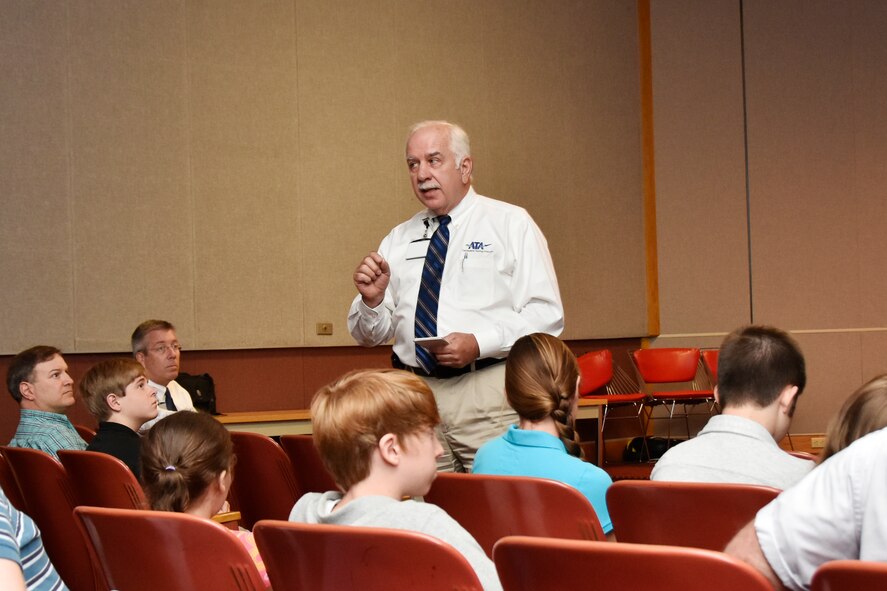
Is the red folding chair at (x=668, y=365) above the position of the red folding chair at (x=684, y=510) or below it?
below

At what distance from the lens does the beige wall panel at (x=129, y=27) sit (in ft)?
19.3

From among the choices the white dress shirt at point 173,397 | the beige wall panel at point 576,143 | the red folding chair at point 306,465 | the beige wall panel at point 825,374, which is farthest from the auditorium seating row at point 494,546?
the beige wall panel at point 825,374

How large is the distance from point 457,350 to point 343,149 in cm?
414

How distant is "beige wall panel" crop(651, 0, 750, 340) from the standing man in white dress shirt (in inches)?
200

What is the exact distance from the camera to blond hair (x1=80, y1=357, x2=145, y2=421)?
3.55 metres

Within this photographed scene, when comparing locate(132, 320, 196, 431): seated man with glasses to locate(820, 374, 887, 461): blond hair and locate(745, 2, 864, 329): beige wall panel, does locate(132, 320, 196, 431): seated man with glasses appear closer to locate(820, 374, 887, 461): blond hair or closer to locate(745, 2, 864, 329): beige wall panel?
locate(820, 374, 887, 461): blond hair

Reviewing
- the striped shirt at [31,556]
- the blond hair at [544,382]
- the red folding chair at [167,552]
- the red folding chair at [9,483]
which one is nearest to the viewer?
the striped shirt at [31,556]

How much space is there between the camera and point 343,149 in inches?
266

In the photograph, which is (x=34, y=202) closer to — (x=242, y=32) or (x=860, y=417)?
(x=242, y=32)

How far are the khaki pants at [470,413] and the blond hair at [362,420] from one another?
1.22 metres

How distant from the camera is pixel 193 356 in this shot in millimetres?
6191

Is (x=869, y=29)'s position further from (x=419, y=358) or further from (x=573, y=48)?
(x=419, y=358)

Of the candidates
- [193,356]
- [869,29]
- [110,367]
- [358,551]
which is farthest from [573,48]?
[358,551]

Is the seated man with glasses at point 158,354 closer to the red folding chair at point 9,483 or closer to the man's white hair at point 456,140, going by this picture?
the red folding chair at point 9,483
